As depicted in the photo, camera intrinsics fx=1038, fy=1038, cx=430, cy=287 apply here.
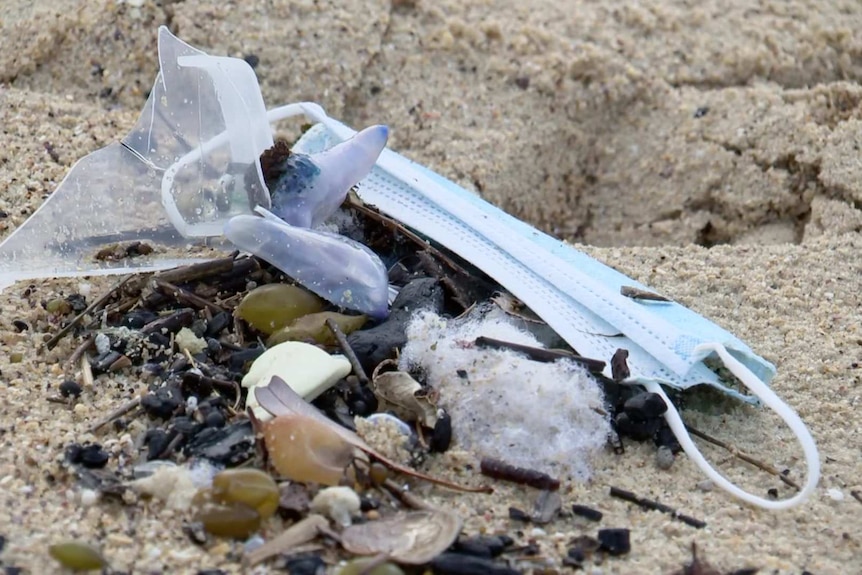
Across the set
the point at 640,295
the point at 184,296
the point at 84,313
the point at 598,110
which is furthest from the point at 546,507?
the point at 598,110

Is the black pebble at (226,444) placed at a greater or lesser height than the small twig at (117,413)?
greater

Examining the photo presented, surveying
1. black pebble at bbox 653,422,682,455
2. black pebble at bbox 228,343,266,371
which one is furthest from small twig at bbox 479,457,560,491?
black pebble at bbox 228,343,266,371

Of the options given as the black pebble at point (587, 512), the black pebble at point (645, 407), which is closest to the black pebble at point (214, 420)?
the black pebble at point (587, 512)

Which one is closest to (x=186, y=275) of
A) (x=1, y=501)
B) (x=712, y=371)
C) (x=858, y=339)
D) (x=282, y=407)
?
(x=282, y=407)

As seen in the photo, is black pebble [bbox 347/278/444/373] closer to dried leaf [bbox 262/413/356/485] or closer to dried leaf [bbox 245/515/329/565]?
dried leaf [bbox 262/413/356/485]

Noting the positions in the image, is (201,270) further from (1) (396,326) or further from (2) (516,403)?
(2) (516,403)

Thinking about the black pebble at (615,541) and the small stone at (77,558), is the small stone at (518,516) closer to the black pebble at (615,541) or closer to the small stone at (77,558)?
the black pebble at (615,541)

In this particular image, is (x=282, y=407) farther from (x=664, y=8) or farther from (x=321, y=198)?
(x=664, y=8)
